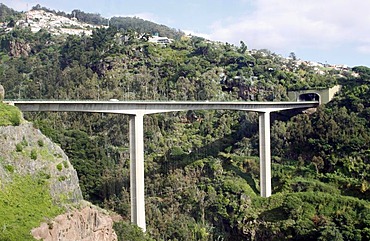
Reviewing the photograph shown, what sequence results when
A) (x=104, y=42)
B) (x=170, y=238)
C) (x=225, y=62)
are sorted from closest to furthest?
(x=170, y=238) < (x=225, y=62) < (x=104, y=42)

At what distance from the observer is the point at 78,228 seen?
21.4m

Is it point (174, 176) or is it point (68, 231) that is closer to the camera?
point (68, 231)

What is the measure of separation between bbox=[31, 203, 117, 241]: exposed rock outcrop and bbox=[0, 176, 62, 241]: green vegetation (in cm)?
40

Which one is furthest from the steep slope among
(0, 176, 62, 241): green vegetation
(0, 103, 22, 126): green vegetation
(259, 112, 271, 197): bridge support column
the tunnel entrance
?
the tunnel entrance

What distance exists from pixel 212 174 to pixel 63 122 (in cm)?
1701

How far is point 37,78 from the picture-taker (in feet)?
200

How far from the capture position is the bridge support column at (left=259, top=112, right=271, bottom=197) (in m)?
36.8

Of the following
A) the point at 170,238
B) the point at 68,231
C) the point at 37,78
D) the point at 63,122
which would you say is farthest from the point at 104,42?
the point at 68,231

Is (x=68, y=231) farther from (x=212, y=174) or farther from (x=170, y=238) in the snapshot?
(x=212, y=174)

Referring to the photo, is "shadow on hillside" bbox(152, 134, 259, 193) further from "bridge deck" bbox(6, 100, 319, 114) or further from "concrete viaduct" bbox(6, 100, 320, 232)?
"bridge deck" bbox(6, 100, 319, 114)

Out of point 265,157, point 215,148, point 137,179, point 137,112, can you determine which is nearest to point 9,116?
point 137,112

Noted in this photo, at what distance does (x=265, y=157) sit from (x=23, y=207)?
22650mm

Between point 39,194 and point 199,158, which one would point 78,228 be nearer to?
point 39,194

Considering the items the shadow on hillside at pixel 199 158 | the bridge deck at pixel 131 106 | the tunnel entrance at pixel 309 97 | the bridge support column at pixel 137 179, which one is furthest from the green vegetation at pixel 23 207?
the tunnel entrance at pixel 309 97
